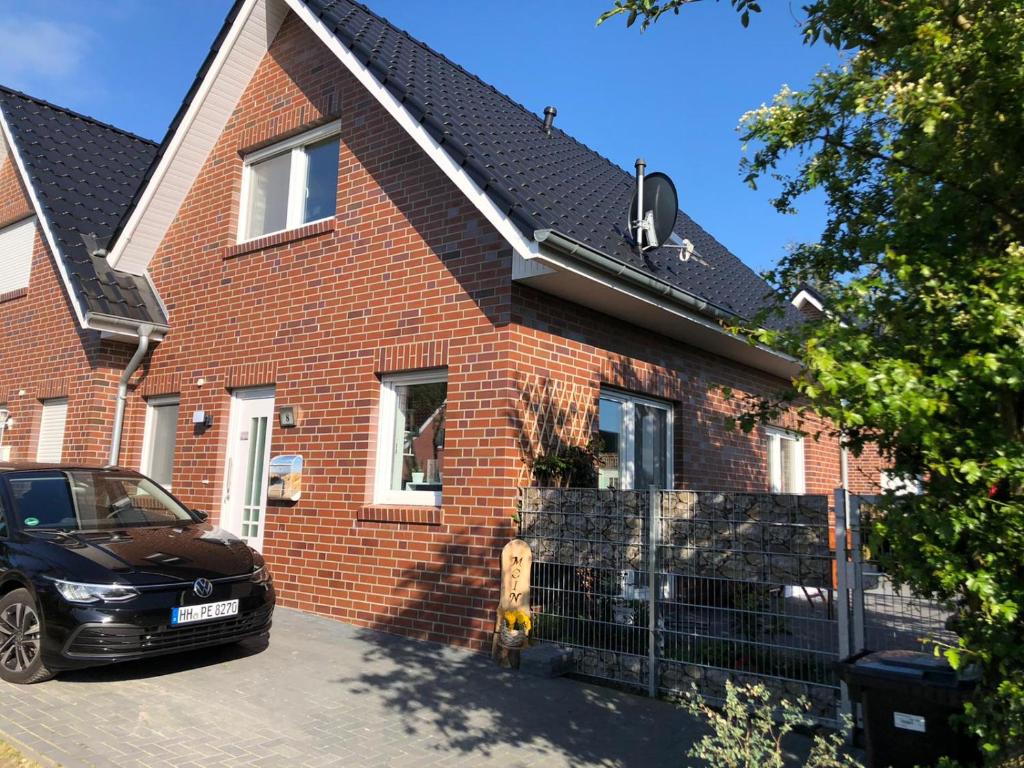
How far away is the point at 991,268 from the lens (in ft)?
10.8

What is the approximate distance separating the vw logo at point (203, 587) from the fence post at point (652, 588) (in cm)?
334

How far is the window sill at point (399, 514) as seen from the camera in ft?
25.1

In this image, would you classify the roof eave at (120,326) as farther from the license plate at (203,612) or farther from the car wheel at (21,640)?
the license plate at (203,612)

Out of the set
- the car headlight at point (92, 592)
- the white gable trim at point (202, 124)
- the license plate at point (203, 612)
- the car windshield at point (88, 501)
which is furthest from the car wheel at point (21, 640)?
the white gable trim at point (202, 124)

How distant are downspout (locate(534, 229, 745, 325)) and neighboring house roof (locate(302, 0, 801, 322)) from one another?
0.49 ft

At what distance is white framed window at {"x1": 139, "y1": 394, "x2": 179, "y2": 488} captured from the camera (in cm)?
1123

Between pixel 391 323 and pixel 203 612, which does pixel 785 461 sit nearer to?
pixel 391 323

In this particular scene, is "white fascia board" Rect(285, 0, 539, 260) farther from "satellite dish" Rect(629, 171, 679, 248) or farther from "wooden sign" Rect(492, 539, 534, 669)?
"wooden sign" Rect(492, 539, 534, 669)

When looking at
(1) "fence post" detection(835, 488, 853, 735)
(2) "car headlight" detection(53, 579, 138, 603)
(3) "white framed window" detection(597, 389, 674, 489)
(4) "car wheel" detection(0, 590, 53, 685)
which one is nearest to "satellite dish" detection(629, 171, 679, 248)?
(3) "white framed window" detection(597, 389, 674, 489)

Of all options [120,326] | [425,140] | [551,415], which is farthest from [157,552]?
[120,326]

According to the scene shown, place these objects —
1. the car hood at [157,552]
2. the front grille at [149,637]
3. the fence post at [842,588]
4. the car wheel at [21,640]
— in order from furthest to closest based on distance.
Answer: the car hood at [157,552] < the car wheel at [21,640] < the front grille at [149,637] < the fence post at [842,588]

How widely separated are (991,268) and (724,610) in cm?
315

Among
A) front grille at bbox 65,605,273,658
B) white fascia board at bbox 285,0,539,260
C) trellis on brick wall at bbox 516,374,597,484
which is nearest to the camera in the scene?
front grille at bbox 65,605,273,658

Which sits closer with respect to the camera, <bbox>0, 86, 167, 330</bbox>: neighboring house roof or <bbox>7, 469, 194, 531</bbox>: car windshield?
<bbox>7, 469, 194, 531</bbox>: car windshield
